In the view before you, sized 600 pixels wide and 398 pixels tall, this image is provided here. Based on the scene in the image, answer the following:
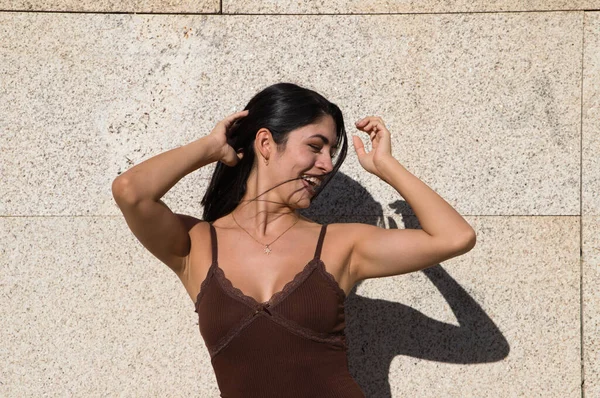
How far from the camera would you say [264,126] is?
3250mm

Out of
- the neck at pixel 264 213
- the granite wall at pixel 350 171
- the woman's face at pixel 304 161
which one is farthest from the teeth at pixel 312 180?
the granite wall at pixel 350 171

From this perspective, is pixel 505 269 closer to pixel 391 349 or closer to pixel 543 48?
pixel 391 349

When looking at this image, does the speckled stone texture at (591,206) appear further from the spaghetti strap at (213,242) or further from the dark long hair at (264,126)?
the spaghetti strap at (213,242)

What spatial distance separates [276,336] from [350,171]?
3.94 ft

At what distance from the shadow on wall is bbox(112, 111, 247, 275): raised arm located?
102 centimetres

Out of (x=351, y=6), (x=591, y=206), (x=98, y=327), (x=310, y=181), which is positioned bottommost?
(x=98, y=327)

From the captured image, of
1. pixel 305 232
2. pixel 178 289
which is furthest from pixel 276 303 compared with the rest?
pixel 178 289

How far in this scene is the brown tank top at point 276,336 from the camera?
293 centimetres

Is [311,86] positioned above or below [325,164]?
above

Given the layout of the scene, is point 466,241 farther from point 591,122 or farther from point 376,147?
point 591,122

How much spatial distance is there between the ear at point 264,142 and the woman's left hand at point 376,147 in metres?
0.38

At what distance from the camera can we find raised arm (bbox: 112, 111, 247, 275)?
2943 millimetres

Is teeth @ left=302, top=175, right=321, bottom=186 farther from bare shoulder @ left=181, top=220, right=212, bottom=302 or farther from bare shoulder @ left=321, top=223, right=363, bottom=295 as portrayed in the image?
bare shoulder @ left=181, top=220, right=212, bottom=302

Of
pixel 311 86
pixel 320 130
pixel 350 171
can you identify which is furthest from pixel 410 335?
pixel 311 86
